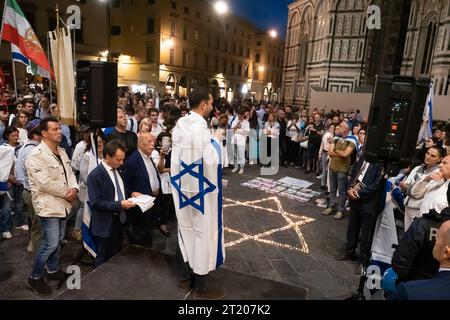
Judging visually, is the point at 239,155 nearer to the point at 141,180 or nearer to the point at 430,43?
the point at 141,180

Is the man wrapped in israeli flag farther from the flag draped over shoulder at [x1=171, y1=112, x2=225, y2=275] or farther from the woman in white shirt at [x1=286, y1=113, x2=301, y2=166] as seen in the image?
the woman in white shirt at [x1=286, y1=113, x2=301, y2=166]

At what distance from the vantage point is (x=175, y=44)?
38.0 m

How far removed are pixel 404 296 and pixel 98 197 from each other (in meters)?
2.88

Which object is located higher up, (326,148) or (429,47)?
(429,47)

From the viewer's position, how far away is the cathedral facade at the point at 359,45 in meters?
19.0

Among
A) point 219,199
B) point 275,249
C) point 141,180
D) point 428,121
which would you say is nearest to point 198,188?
point 219,199

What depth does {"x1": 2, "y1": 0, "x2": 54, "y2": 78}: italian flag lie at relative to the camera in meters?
5.96

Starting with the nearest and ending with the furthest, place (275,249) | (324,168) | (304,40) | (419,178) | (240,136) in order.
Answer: (419,178) < (275,249) < (324,168) < (240,136) < (304,40)

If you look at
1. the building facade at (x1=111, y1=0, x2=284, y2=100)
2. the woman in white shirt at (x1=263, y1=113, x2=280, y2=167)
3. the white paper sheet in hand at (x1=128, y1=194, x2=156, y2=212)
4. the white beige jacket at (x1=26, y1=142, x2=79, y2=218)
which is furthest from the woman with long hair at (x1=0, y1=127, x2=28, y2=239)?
the building facade at (x1=111, y1=0, x2=284, y2=100)

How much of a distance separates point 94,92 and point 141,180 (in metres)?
1.24

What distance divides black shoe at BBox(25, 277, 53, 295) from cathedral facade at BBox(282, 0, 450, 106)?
1753 cm

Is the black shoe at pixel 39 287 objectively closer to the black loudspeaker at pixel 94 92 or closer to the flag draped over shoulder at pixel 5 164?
the flag draped over shoulder at pixel 5 164

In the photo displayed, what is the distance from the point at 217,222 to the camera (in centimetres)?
309

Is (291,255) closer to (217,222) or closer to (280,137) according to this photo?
(217,222)
